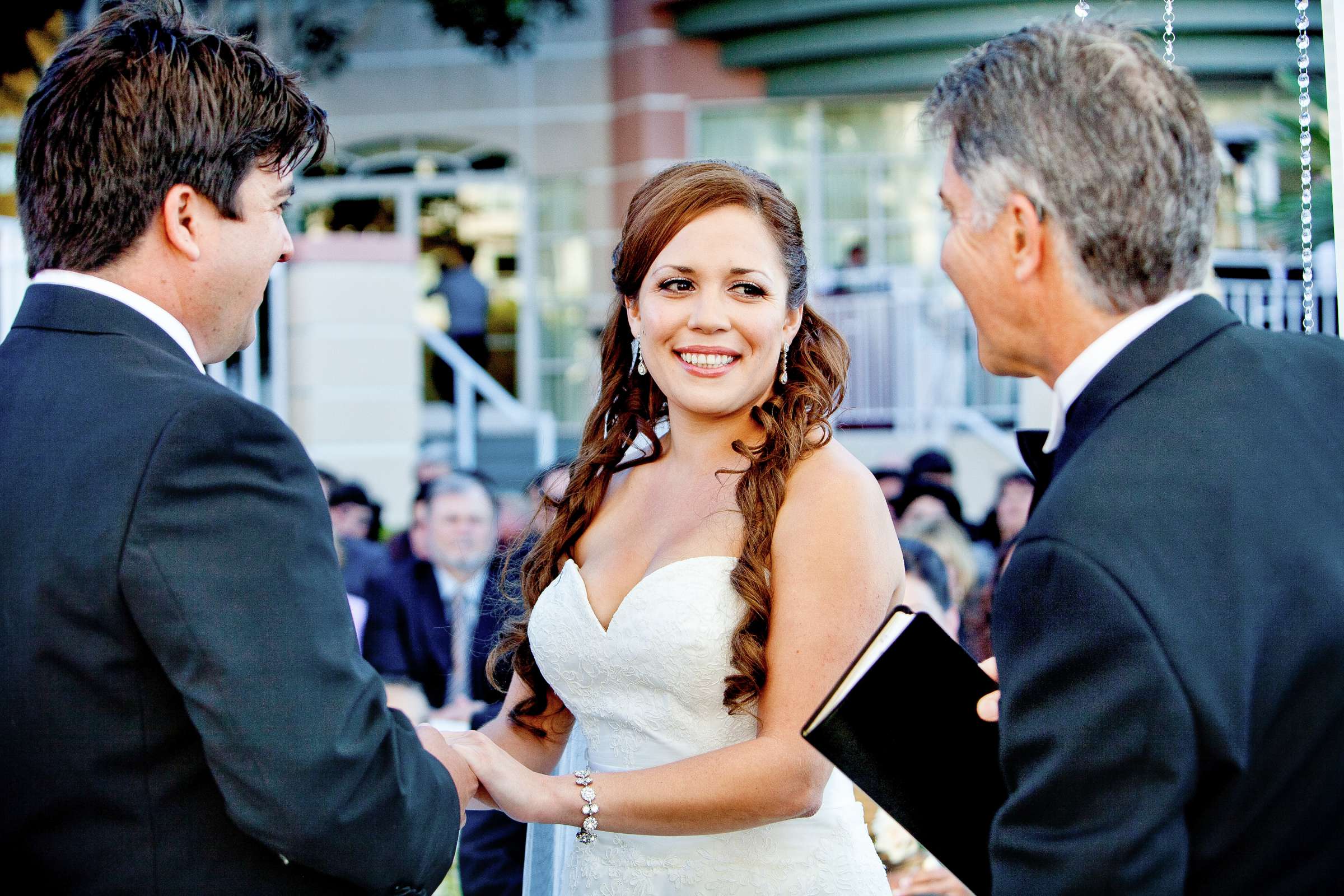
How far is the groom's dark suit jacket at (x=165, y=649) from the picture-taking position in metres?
1.75

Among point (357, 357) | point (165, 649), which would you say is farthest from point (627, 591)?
point (357, 357)

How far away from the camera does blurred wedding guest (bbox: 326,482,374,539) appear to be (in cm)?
716

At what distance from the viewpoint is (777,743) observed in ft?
8.11

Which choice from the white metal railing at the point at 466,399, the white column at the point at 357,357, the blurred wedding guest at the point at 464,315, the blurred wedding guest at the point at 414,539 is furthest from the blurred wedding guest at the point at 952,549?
the blurred wedding guest at the point at 464,315

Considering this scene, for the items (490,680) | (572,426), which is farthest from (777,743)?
(572,426)

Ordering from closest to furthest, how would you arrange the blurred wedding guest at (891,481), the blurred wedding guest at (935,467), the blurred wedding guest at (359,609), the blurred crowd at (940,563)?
the blurred crowd at (940,563), the blurred wedding guest at (359,609), the blurred wedding guest at (891,481), the blurred wedding guest at (935,467)

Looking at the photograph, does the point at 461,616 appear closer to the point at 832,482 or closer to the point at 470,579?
the point at 470,579

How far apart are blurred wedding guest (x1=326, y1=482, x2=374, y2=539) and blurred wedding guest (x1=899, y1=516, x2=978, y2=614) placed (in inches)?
119

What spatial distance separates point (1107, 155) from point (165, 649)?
1.34 metres

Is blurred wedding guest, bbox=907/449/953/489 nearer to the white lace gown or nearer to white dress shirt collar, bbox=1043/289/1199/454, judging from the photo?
the white lace gown

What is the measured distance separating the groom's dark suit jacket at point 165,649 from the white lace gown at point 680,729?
0.87 meters

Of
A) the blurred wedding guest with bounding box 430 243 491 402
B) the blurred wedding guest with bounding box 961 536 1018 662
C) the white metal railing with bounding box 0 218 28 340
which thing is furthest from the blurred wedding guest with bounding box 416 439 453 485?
the blurred wedding guest with bounding box 961 536 1018 662

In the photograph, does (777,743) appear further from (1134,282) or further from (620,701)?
(1134,282)

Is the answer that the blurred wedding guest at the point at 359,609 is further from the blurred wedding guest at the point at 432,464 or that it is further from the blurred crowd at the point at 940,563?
the blurred crowd at the point at 940,563
